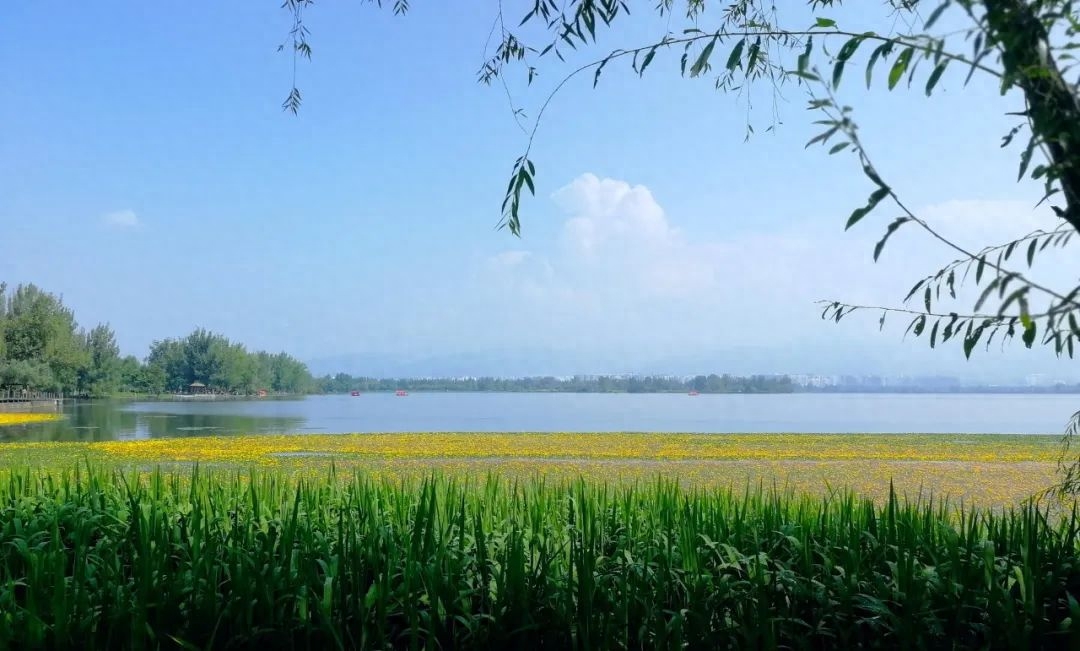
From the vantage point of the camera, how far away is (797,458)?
14.4 metres

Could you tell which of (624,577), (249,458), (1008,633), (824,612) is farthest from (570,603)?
(249,458)

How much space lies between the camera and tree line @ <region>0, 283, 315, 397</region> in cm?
4416

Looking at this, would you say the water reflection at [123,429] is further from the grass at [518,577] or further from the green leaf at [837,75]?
the green leaf at [837,75]

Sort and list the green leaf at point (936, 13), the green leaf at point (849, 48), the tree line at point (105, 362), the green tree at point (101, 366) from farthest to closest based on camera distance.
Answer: the green tree at point (101, 366), the tree line at point (105, 362), the green leaf at point (849, 48), the green leaf at point (936, 13)

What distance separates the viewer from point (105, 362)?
60.3 metres

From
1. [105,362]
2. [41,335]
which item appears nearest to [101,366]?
[105,362]

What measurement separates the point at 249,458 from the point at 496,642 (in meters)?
12.5

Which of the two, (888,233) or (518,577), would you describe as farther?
(518,577)

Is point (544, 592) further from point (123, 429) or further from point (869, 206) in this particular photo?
point (123, 429)

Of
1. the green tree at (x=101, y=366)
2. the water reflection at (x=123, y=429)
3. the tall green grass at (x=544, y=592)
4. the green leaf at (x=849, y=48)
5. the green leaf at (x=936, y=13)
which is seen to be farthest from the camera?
the green tree at (x=101, y=366)

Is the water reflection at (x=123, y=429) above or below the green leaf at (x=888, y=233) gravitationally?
below

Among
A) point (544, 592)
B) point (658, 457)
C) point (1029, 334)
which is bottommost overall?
point (658, 457)

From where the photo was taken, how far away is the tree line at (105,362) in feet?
145

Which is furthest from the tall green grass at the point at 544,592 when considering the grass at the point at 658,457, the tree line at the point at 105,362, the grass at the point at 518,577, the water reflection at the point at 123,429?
the tree line at the point at 105,362
